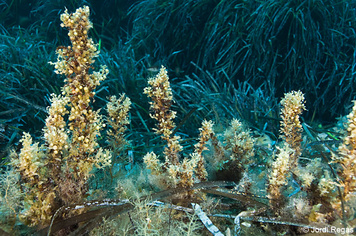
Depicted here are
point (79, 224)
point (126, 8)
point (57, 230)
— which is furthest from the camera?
point (126, 8)

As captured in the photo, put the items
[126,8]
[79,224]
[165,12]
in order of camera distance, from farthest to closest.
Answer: [126,8], [165,12], [79,224]

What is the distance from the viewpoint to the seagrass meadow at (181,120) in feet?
4.49

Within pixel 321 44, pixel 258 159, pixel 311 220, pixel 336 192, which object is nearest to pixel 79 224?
pixel 311 220

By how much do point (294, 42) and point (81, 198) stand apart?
3.95 metres

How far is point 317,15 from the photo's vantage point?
427 centimetres

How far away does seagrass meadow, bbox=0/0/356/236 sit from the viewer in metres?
1.37

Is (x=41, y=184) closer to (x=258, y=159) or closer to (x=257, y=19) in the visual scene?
(x=258, y=159)

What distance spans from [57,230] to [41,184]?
0.85 ft

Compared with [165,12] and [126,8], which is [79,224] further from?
[126,8]

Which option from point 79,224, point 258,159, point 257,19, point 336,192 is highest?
point 257,19

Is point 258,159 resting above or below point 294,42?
below

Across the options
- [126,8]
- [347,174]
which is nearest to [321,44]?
[347,174]

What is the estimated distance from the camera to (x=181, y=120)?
9.75 feet

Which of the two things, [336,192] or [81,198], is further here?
[81,198]
